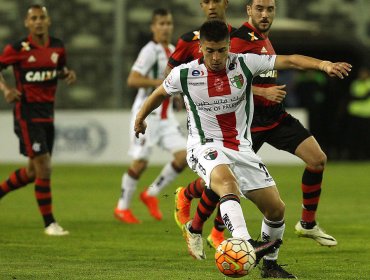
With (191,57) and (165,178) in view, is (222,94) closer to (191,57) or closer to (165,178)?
(191,57)

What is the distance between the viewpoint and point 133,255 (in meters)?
9.12

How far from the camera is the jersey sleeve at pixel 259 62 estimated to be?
25.2 feet

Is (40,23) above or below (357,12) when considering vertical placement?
above

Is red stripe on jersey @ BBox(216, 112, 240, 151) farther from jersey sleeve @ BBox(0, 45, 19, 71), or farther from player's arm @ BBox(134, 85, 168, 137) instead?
jersey sleeve @ BBox(0, 45, 19, 71)

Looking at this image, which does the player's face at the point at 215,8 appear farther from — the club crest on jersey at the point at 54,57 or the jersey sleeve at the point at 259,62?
the club crest on jersey at the point at 54,57

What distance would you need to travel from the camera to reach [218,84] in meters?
7.71

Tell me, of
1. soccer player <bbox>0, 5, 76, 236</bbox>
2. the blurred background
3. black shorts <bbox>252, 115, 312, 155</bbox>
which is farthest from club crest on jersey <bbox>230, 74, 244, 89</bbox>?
the blurred background

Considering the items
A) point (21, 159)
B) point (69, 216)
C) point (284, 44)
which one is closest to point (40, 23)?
point (69, 216)

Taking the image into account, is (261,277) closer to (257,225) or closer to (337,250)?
(337,250)

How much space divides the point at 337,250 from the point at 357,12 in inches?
652

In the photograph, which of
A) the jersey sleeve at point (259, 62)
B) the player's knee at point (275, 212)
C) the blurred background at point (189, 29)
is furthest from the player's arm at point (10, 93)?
the blurred background at point (189, 29)

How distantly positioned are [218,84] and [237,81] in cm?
14

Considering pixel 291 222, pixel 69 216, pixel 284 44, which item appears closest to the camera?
pixel 291 222

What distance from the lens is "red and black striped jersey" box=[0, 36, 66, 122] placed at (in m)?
11.0
